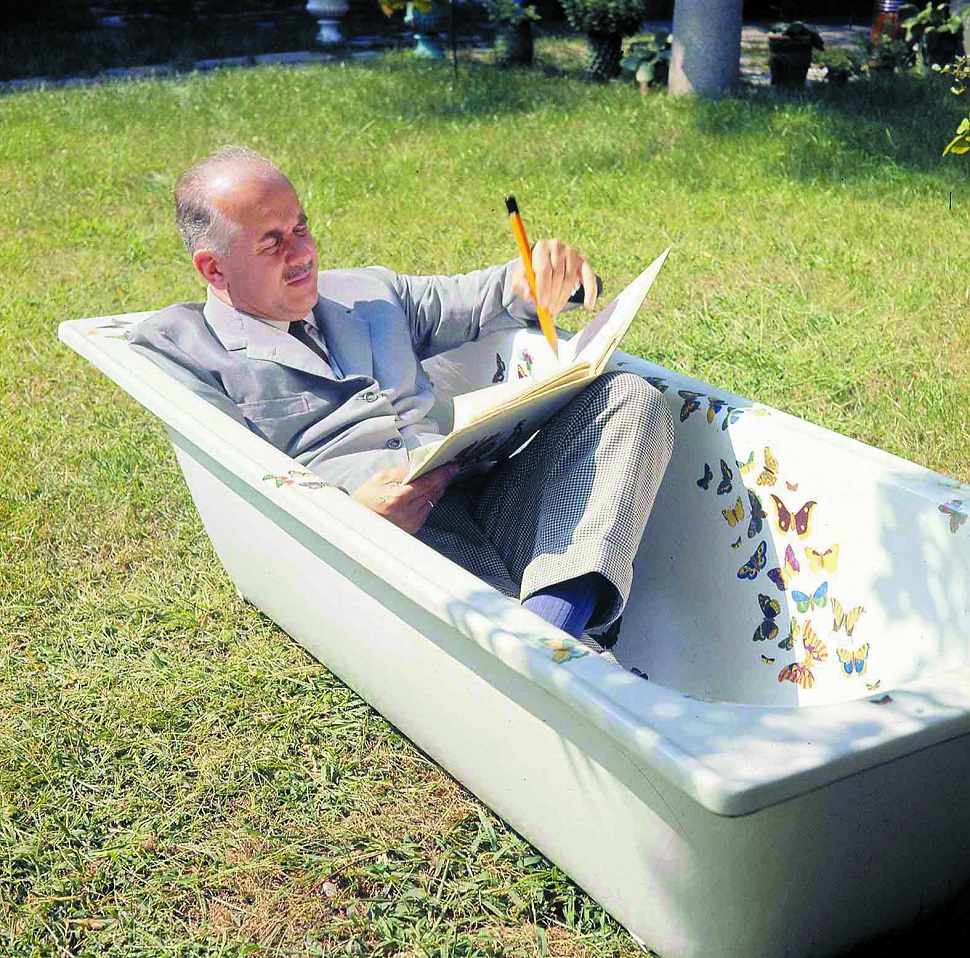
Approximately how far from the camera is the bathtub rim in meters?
1.37

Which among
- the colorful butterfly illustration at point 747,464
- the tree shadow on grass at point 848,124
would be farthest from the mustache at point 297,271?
the tree shadow on grass at point 848,124

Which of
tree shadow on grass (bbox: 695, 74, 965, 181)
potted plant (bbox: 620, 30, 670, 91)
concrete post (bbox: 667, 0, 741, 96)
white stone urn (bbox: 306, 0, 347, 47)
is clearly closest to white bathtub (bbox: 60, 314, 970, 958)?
tree shadow on grass (bbox: 695, 74, 965, 181)

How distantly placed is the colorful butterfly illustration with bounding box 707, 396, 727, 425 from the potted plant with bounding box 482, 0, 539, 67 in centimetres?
688

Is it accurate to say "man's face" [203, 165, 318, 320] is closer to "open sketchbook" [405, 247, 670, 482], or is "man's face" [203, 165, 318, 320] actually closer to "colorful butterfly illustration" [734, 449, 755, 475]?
"open sketchbook" [405, 247, 670, 482]

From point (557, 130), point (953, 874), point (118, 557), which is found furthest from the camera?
point (557, 130)

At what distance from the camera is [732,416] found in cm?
235

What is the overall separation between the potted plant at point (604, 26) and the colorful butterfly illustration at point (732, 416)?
249 inches

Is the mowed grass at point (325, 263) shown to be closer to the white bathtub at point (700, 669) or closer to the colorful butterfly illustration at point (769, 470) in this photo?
the white bathtub at point (700, 669)

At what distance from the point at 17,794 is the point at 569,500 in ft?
3.84

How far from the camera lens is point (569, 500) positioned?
2064mm

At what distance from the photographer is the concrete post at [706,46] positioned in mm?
7113

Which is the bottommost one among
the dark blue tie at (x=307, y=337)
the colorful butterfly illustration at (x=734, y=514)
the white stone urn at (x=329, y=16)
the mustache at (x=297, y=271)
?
the white stone urn at (x=329, y=16)

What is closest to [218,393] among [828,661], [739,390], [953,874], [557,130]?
[828,661]

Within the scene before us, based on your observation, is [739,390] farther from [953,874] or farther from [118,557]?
[953,874]
